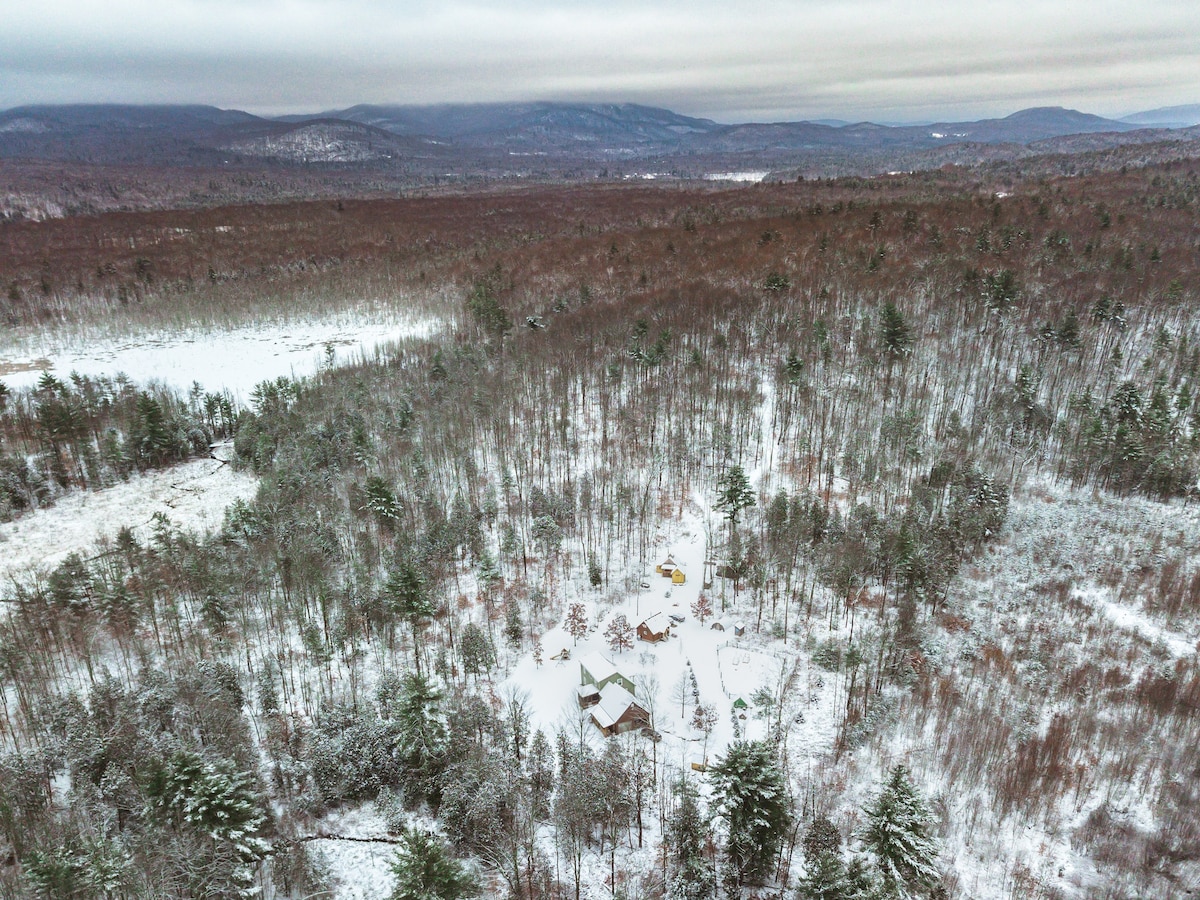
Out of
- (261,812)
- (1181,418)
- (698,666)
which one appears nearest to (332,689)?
(261,812)

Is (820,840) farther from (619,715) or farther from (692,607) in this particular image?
(692,607)

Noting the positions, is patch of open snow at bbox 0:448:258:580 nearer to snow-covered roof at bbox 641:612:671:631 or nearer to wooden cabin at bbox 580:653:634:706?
wooden cabin at bbox 580:653:634:706

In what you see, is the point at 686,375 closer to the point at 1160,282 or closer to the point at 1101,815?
the point at 1101,815

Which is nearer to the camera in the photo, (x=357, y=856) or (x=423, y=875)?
(x=423, y=875)

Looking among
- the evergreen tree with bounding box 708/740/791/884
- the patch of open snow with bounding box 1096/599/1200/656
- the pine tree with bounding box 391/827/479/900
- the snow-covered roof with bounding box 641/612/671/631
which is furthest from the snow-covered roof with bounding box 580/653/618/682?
the patch of open snow with bounding box 1096/599/1200/656

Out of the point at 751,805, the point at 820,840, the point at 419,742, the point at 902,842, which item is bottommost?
the point at 820,840

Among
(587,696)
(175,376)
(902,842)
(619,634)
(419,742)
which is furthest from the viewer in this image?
(175,376)

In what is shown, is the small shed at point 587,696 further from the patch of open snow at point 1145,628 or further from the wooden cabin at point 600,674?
the patch of open snow at point 1145,628

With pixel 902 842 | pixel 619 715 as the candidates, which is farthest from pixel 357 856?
pixel 902 842
